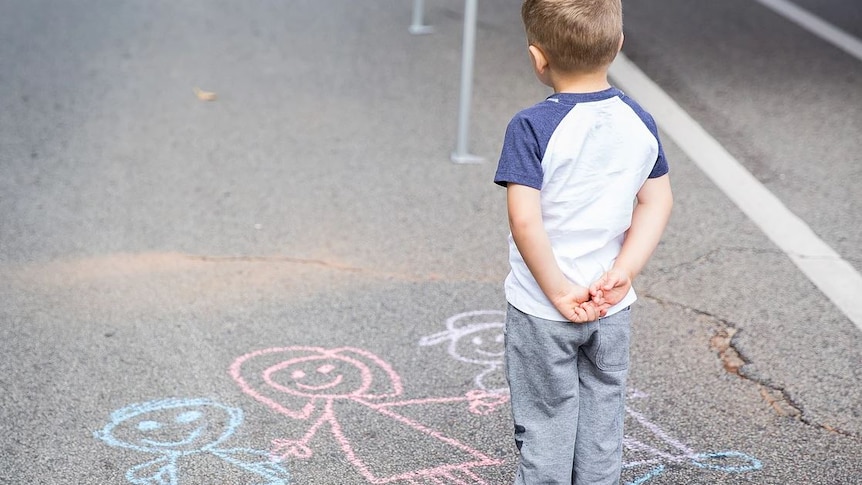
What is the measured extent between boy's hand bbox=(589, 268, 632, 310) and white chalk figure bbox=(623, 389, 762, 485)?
894 mm

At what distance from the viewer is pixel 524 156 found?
250 cm

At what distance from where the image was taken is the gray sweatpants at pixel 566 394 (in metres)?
2.67

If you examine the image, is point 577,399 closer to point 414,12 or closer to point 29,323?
point 29,323

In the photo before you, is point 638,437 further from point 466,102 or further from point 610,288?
point 466,102

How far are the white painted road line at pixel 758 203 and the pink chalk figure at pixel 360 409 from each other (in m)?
1.84

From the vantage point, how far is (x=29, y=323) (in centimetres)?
430

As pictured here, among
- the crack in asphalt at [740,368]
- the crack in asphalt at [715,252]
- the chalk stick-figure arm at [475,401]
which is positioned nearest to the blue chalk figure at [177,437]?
the chalk stick-figure arm at [475,401]

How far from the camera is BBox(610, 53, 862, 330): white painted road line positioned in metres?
4.73

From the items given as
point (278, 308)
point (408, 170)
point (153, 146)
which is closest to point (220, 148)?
point (153, 146)

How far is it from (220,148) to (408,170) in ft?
3.84

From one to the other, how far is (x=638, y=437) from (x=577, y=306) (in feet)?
3.61

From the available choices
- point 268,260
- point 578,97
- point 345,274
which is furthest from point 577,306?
point 268,260

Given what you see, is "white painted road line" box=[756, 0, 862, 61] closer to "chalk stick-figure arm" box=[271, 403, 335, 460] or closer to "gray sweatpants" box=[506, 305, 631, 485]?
"chalk stick-figure arm" box=[271, 403, 335, 460]

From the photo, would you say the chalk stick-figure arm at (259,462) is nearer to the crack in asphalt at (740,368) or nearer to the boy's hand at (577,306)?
the boy's hand at (577,306)
